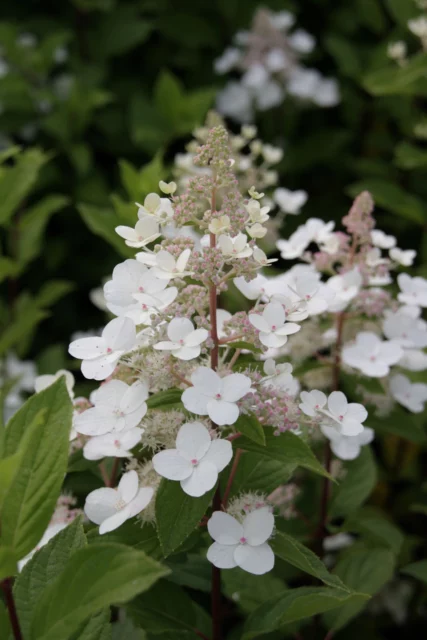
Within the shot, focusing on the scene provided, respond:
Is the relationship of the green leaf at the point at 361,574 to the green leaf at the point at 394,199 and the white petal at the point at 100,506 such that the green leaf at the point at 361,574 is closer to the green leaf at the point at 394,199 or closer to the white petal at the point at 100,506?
the white petal at the point at 100,506

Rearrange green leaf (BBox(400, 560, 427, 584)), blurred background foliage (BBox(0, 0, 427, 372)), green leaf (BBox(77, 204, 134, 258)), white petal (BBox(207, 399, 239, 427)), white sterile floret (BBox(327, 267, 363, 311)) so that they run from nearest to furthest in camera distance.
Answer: white petal (BBox(207, 399, 239, 427)), white sterile floret (BBox(327, 267, 363, 311)), green leaf (BBox(400, 560, 427, 584)), green leaf (BBox(77, 204, 134, 258)), blurred background foliage (BBox(0, 0, 427, 372))

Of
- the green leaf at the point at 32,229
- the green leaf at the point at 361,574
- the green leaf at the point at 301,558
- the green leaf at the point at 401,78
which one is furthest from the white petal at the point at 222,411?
the green leaf at the point at 401,78

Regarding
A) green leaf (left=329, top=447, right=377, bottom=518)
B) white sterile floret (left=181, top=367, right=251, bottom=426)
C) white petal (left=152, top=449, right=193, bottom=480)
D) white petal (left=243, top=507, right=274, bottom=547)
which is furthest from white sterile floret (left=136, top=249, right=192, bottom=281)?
green leaf (left=329, top=447, right=377, bottom=518)

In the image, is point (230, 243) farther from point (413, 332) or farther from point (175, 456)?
point (413, 332)

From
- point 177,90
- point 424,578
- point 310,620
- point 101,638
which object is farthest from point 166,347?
point 177,90

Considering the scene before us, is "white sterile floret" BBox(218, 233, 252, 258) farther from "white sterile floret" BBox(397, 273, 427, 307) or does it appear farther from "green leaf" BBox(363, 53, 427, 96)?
"green leaf" BBox(363, 53, 427, 96)
